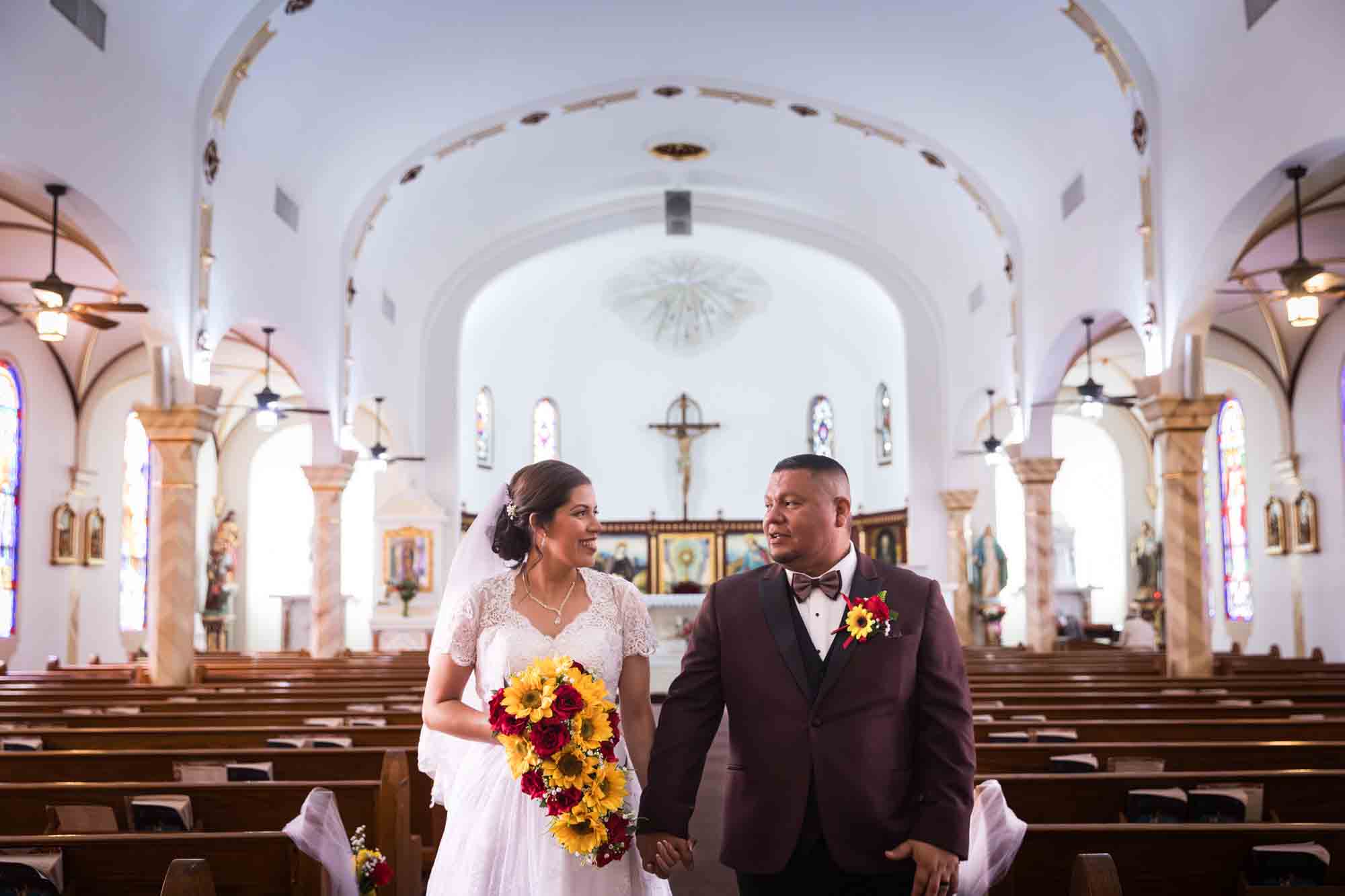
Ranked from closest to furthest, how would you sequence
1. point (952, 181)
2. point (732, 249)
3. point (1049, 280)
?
point (1049, 280), point (952, 181), point (732, 249)

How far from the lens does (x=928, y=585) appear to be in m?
3.17

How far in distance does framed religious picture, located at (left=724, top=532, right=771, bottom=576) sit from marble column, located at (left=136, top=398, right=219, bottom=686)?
49.3 feet

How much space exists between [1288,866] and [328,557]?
48.8 ft

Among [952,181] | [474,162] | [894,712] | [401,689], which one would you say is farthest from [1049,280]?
[894,712]

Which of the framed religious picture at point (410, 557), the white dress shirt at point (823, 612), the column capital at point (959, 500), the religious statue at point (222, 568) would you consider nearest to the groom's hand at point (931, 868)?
the white dress shirt at point (823, 612)

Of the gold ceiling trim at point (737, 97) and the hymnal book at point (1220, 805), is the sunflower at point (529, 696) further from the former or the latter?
the gold ceiling trim at point (737, 97)

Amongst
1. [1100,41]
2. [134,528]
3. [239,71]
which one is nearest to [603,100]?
[239,71]

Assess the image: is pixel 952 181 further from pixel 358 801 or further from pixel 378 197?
pixel 358 801

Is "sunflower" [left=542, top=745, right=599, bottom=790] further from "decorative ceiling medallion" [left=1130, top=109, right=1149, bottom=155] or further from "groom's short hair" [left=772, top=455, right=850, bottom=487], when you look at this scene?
"decorative ceiling medallion" [left=1130, top=109, right=1149, bottom=155]

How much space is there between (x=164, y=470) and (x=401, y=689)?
3595 mm

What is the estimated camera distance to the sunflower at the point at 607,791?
3176 mm

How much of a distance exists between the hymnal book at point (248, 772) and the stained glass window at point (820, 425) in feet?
69.9

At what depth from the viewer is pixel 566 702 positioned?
319 centimetres

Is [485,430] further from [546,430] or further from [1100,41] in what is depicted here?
[1100,41]
